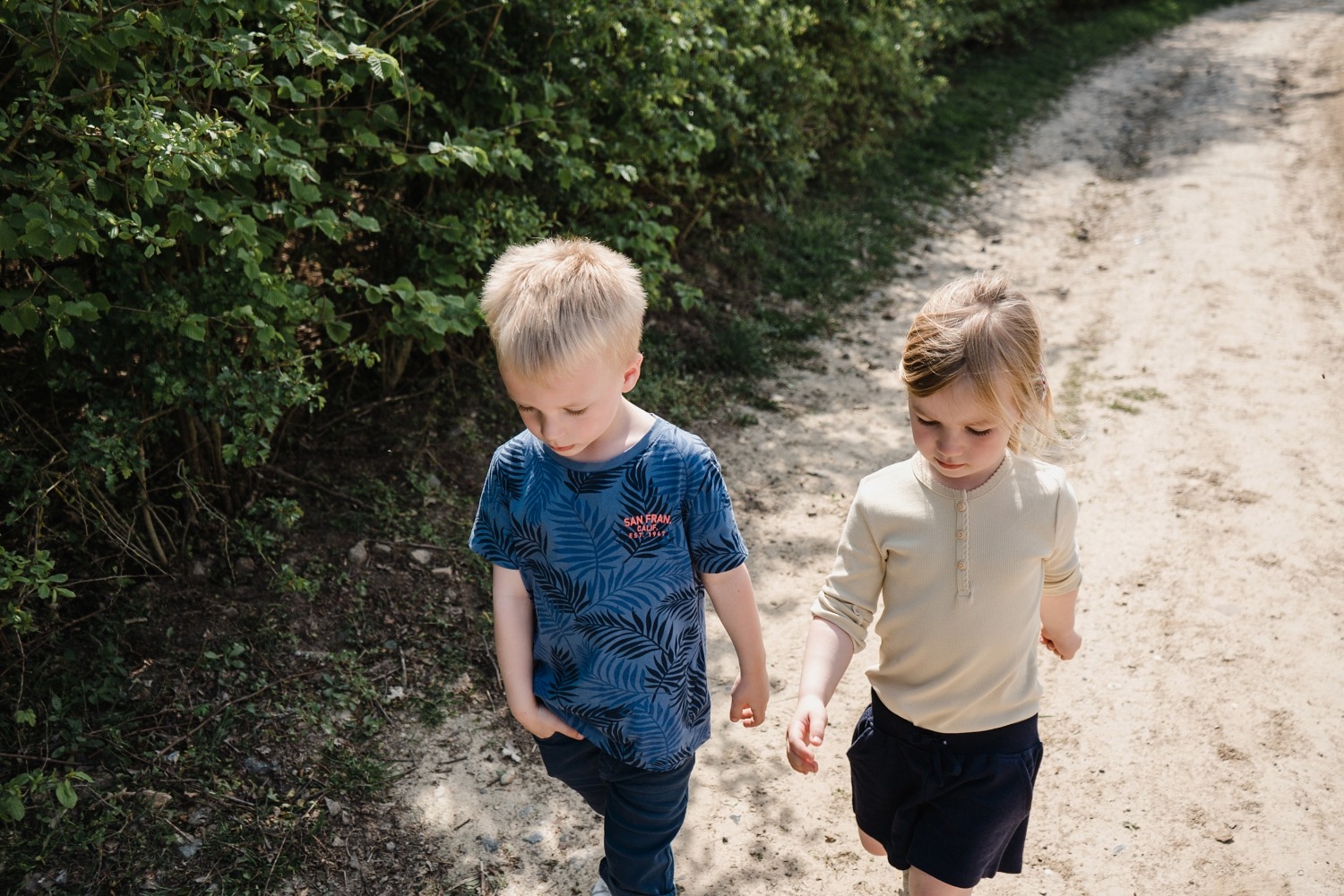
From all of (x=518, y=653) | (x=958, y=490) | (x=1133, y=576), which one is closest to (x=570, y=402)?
(x=518, y=653)

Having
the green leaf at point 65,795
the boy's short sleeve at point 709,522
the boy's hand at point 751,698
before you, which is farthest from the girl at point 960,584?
the green leaf at point 65,795

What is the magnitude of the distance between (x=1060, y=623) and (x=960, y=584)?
38cm

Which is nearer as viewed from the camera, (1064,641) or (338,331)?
(1064,641)

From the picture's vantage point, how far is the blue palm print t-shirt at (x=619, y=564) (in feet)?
6.63

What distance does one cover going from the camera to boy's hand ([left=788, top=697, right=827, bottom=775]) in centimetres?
192

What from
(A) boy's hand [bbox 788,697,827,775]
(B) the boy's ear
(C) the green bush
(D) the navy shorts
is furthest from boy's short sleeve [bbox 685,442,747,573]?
(C) the green bush

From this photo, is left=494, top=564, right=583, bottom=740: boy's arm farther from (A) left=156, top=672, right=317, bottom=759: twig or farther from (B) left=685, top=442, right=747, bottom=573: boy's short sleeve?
(A) left=156, top=672, right=317, bottom=759: twig

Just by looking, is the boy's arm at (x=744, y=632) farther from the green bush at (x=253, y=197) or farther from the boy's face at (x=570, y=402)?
the green bush at (x=253, y=197)

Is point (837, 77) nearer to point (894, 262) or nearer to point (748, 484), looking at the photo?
point (894, 262)

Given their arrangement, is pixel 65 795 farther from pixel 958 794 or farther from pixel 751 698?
pixel 958 794

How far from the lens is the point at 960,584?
2.07m

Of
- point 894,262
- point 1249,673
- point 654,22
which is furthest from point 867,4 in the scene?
point 1249,673

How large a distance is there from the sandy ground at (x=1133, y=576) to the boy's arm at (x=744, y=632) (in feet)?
3.44

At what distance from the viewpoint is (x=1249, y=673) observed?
141 inches
